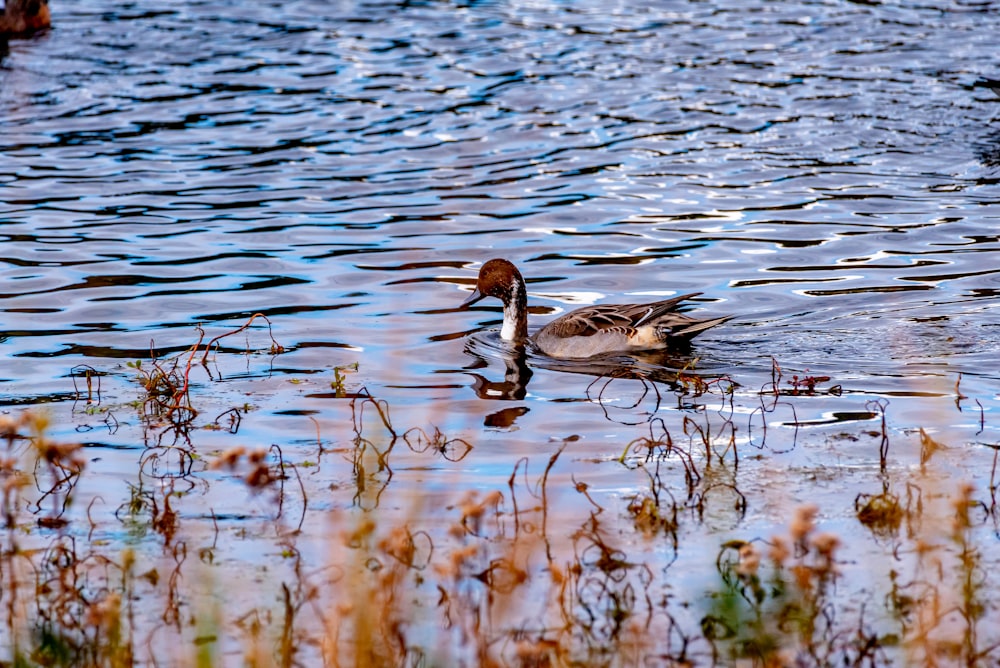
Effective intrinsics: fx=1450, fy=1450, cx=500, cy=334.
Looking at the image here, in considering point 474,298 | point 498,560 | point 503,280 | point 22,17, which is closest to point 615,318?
point 503,280

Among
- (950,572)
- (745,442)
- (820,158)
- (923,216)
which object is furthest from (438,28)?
(950,572)

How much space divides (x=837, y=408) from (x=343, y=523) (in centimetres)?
327

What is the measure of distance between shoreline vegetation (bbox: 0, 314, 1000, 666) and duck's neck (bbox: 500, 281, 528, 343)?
2719 mm

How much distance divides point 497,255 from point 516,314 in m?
2.21

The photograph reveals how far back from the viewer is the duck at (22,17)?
24047 millimetres

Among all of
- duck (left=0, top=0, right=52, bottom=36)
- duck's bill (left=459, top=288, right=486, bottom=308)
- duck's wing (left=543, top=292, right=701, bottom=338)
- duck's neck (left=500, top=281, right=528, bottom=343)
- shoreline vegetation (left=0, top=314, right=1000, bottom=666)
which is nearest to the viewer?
shoreline vegetation (left=0, top=314, right=1000, bottom=666)

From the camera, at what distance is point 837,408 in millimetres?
8430

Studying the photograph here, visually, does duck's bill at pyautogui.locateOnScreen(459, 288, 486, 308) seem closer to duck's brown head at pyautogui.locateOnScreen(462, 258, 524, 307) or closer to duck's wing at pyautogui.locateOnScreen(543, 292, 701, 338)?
duck's brown head at pyautogui.locateOnScreen(462, 258, 524, 307)

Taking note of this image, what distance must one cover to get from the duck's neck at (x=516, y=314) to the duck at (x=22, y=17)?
639 inches

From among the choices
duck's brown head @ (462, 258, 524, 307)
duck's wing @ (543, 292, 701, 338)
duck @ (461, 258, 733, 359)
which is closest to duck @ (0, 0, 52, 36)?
duck's brown head @ (462, 258, 524, 307)

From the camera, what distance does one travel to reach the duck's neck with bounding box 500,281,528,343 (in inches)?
424

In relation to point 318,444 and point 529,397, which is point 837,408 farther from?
point 318,444

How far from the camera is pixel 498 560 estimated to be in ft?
19.5

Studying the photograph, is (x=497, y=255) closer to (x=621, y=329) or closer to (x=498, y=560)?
(x=621, y=329)
